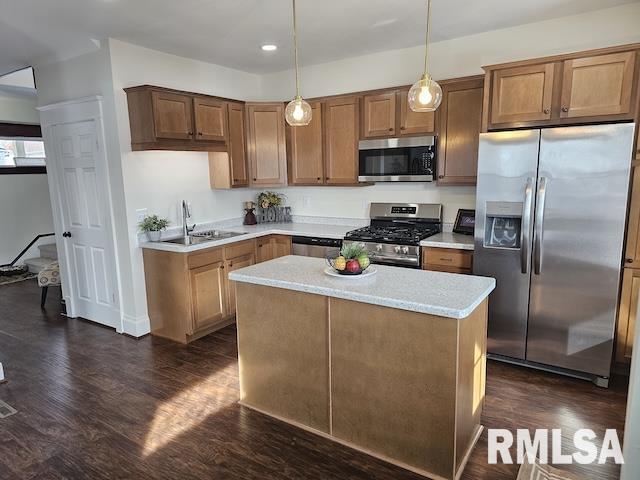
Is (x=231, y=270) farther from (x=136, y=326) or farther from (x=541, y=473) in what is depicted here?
(x=541, y=473)

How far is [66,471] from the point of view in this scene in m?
2.27

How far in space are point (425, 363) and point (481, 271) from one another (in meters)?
1.54

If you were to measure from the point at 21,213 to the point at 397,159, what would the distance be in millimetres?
6635

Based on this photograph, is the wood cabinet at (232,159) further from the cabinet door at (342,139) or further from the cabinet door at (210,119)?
the cabinet door at (342,139)

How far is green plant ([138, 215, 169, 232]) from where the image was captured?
4.03m

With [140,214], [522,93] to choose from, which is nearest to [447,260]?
[522,93]

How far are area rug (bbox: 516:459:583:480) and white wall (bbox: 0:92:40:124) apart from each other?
27.1 feet

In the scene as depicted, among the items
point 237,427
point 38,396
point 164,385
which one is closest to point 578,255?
point 237,427

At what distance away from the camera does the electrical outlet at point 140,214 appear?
4.01 m

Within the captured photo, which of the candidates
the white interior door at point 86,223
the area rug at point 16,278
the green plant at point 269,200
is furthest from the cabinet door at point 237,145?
the area rug at point 16,278

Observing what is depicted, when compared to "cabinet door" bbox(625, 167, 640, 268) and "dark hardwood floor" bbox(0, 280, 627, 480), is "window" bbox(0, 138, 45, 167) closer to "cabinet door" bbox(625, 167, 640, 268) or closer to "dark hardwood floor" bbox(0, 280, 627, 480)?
"dark hardwood floor" bbox(0, 280, 627, 480)

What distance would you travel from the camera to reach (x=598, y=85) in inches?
113

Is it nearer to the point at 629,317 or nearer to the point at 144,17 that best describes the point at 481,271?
the point at 629,317

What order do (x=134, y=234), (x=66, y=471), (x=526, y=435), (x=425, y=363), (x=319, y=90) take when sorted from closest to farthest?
(x=425, y=363), (x=66, y=471), (x=526, y=435), (x=134, y=234), (x=319, y=90)
